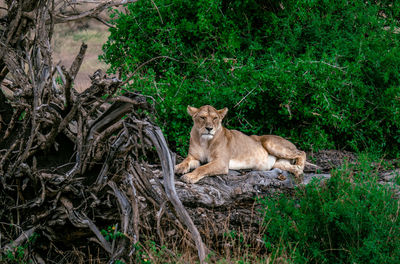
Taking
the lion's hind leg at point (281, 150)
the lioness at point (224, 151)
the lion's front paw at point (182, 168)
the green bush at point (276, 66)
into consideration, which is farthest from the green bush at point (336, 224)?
the green bush at point (276, 66)

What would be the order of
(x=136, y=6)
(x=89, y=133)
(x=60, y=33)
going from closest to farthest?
(x=89, y=133), (x=136, y=6), (x=60, y=33)

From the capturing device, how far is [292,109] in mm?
9062

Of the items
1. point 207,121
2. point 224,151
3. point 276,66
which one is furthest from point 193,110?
point 276,66

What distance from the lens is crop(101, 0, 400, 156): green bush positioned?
8.95 metres

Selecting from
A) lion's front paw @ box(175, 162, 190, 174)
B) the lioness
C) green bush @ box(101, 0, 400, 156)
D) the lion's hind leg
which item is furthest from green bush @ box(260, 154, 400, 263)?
green bush @ box(101, 0, 400, 156)

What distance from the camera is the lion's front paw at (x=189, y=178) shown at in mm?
6834

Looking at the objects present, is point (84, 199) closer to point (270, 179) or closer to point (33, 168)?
point (33, 168)

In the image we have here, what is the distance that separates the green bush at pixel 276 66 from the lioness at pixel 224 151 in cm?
68

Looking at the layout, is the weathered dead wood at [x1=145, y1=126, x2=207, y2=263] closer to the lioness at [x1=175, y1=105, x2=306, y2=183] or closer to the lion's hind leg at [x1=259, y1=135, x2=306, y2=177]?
the lioness at [x1=175, y1=105, x2=306, y2=183]

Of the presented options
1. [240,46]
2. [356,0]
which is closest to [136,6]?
[240,46]

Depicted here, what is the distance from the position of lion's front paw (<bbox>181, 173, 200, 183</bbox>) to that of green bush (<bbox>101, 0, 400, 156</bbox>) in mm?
1718

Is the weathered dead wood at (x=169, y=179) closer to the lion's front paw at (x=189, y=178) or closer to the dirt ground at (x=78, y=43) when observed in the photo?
the lion's front paw at (x=189, y=178)

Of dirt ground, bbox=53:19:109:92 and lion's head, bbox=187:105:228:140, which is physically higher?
dirt ground, bbox=53:19:109:92

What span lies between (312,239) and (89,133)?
112 inches
